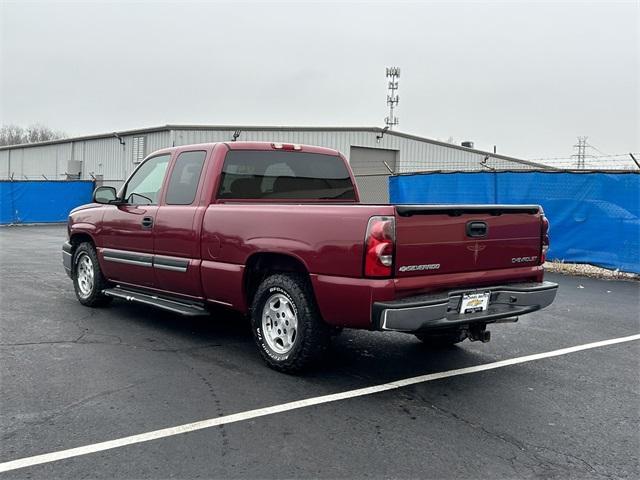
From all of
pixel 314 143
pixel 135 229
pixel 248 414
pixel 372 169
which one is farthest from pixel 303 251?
pixel 372 169

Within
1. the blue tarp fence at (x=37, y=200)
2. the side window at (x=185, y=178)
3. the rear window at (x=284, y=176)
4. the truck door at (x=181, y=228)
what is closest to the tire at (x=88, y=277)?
the truck door at (x=181, y=228)

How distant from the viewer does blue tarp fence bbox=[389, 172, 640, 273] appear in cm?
1049

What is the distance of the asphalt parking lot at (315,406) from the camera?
3.27 meters

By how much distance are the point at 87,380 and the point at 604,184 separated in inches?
384

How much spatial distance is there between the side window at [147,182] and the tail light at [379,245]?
9.61 ft

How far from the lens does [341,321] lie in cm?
432

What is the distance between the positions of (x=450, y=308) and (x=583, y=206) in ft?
26.2

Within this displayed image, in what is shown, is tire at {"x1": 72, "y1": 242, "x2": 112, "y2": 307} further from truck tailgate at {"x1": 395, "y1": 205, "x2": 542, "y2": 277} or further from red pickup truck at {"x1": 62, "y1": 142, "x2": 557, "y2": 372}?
truck tailgate at {"x1": 395, "y1": 205, "x2": 542, "y2": 277}

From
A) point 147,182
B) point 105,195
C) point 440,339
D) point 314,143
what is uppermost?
point 314,143

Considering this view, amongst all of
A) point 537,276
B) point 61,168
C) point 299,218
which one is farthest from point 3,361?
point 61,168

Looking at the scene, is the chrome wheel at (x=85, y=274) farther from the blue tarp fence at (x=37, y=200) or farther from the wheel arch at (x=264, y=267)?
the blue tarp fence at (x=37, y=200)

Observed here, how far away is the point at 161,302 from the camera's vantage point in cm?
596

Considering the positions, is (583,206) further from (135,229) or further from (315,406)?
(315,406)

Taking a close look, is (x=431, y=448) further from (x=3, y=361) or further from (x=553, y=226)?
(x=553, y=226)
